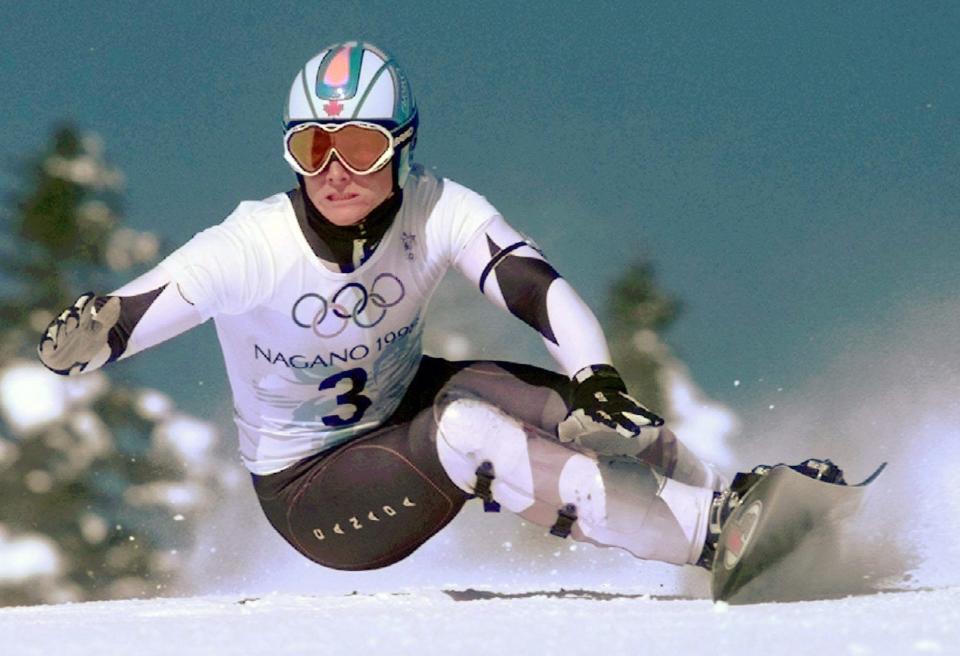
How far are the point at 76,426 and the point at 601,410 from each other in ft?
31.6

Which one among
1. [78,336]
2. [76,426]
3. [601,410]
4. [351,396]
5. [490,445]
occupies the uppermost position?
[76,426]

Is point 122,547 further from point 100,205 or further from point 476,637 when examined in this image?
point 476,637

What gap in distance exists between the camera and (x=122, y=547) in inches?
500

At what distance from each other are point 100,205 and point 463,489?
30.4ft

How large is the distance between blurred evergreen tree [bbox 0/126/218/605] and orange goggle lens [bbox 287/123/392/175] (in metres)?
7.57

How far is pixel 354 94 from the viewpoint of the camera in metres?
4.77

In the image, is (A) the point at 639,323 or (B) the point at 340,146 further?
(A) the point at 639,323

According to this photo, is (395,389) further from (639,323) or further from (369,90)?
(639,323)

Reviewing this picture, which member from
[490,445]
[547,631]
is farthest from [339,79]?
[547,631]

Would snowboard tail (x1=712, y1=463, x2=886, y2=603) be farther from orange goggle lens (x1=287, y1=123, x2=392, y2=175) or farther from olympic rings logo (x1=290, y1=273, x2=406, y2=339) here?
orange goggle lens (x1=287, y1=123, x2=392, y2=175)

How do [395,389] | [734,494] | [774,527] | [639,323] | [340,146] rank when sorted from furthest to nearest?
[639,323]
[395,389]
[340,146]
[734,494]
[774,527]

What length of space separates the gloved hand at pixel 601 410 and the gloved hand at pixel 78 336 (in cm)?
150

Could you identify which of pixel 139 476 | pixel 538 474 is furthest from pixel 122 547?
pixel 538 474

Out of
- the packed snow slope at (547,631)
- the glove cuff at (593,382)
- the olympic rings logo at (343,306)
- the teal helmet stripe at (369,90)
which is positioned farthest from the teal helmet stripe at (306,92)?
the packed snow slope at (547,631)
